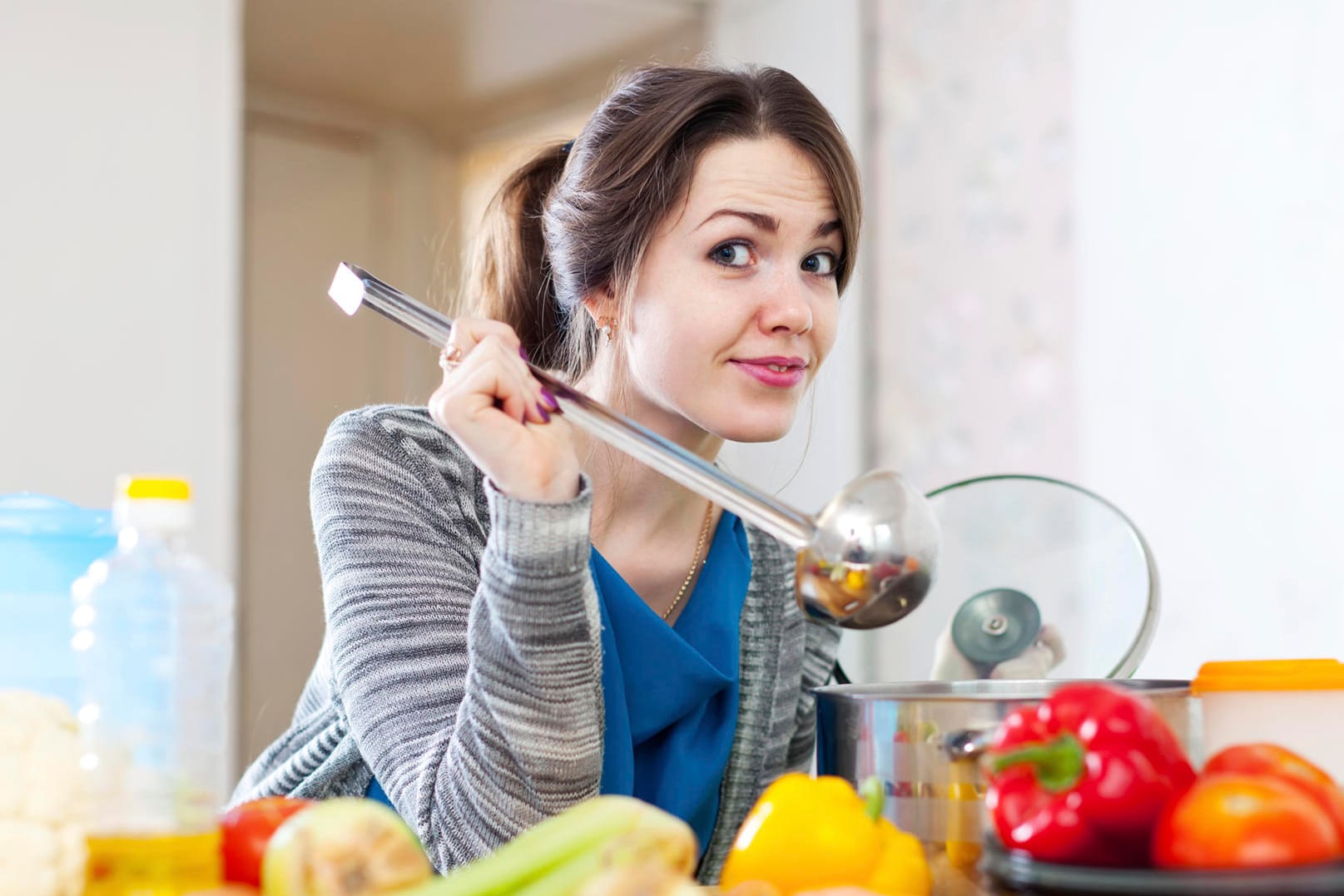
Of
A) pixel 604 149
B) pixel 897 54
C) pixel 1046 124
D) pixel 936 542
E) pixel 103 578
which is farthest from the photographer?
Answer: pixel 897 54

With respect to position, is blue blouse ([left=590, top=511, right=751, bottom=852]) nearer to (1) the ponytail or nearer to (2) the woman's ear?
(2) the woman's ear

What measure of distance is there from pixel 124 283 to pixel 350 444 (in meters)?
1.41

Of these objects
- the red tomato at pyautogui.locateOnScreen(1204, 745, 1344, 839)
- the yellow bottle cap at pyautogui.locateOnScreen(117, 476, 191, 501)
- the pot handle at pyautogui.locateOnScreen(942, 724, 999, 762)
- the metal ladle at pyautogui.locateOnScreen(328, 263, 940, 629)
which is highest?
the yellow bottle cap at pyautogui.locateOnScreen(117, 476, 191, 501)

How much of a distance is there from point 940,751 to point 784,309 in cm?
69

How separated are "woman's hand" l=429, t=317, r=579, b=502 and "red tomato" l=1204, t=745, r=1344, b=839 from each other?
507 mm

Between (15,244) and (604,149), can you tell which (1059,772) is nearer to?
(604,149)

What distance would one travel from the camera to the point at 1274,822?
0.50 m

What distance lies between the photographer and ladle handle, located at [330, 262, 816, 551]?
0.89 m

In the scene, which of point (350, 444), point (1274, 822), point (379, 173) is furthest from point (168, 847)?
point (379, 173)

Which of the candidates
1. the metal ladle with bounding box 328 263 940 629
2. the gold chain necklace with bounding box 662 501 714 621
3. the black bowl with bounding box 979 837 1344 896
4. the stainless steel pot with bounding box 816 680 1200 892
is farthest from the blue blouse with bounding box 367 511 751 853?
the black bowl with bounding box 979 837 1344 896

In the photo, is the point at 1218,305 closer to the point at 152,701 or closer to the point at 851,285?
the point at 851,285

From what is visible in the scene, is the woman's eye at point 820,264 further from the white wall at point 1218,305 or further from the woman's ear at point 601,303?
the white wall at point 1218,305

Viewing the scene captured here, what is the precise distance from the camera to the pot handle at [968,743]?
0.69m

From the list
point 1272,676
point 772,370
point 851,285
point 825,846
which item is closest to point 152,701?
point 825,846
